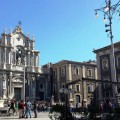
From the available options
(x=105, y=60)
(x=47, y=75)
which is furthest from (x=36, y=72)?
(x=105, y=60)

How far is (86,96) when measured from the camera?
55125 millimetres

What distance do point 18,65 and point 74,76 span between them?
35.8 ft

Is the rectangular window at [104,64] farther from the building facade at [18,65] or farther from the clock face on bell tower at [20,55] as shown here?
the clock face on bell tower at [20,55]

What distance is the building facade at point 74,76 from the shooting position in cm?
5521

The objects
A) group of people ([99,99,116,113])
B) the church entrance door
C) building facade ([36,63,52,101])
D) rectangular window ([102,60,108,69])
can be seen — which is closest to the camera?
group of people ([99,99,116,113])

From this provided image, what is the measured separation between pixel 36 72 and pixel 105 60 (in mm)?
15754

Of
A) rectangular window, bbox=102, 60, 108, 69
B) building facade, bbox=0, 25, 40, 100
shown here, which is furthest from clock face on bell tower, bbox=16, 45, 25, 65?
rectangular window, bbox=102, 60, 108, 69

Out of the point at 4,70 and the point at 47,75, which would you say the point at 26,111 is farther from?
the point at 47,75

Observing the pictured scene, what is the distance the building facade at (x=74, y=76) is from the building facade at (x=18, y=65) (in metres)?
4.21

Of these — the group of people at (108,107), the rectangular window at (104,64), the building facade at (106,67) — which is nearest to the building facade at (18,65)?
the building facade at (106,67)

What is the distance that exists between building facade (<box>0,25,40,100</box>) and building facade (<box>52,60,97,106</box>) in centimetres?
421

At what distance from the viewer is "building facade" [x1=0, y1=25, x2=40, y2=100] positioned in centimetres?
5171

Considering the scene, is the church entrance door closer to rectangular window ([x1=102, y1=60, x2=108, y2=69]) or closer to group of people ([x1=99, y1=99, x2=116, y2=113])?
rectangular window ([x1=102, y1=60, x2=108, y2=69])

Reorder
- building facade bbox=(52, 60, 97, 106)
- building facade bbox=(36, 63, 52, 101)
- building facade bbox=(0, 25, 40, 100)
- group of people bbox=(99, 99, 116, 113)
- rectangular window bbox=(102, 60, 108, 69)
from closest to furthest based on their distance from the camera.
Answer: group of people bbox=(99, 99, 116, 113) → rectangular window bbox=(102, 60, 108, 69) → building facade bbox=(0, 25, 40, 100) → building facade bbox=(52, 60, 97, 106) → building facade bbox=(36, 63, 52, 101)
